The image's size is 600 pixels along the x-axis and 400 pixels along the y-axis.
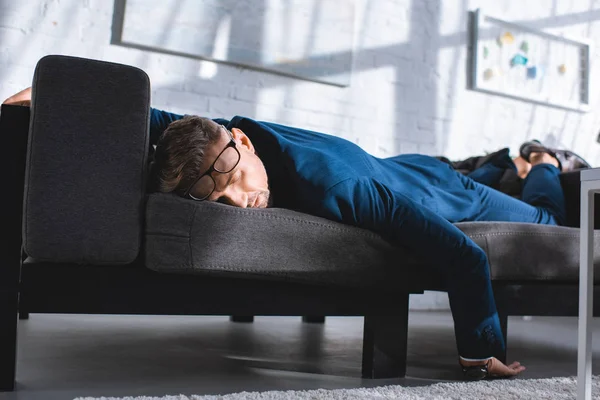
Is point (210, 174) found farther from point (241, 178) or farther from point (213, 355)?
point (213, 355)

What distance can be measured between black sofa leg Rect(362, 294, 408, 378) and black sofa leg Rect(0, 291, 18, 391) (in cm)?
84

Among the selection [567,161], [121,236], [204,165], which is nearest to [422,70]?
[567,161]

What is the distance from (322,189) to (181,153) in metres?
0.36

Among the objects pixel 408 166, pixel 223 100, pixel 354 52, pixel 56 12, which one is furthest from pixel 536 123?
pixel 56 12

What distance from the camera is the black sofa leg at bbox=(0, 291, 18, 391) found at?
4.24 ft

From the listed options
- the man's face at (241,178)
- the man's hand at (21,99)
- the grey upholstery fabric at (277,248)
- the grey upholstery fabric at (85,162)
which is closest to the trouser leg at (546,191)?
the grey upholstery fabric at (277,248)

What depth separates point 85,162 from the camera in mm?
1310

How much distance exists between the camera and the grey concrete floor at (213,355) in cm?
144

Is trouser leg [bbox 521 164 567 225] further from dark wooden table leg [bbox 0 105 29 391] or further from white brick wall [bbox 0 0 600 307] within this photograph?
dark wooden table leg [bbox 0 105 29 391]

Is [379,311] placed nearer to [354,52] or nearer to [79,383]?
[79,383]

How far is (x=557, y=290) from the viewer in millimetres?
1939

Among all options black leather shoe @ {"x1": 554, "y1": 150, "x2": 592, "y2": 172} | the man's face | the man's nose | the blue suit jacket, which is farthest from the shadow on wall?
the man's nose

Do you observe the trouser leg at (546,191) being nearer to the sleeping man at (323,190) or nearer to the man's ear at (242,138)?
the sleeping man at (323,190)

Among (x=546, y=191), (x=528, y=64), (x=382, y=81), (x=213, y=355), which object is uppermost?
(x=528, y=64)
